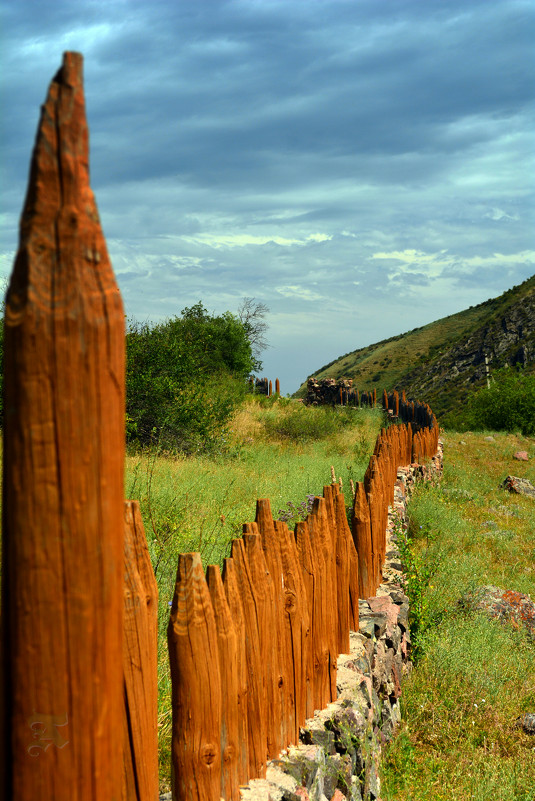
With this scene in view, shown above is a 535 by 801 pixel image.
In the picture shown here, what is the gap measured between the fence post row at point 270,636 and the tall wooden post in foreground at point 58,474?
0.90 m

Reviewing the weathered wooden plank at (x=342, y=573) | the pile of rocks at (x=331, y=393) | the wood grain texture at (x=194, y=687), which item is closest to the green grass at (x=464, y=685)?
the weathered wooden plank at (x=342, y=573)

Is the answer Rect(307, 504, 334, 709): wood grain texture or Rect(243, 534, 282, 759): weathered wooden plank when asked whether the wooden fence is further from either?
Rect(307, 504, 334, 709): wood grain texture

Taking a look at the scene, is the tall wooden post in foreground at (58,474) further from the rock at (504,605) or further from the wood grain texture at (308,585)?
the rock at (504,605)

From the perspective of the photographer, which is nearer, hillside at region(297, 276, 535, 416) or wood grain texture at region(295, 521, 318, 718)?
wood grain texture at region(295, 521, 318, 718)

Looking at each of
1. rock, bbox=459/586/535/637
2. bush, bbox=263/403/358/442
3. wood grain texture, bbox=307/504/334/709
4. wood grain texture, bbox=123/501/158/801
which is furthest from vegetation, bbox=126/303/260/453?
wood grain texture, bbox=123/501/158/801

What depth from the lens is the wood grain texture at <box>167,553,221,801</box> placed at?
74.4 inches

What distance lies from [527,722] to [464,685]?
0.44 m

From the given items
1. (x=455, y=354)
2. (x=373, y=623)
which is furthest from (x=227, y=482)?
(x=455, y=354)

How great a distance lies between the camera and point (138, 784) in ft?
5.51

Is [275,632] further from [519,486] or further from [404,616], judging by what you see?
[519,486]

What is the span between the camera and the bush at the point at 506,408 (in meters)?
19.8

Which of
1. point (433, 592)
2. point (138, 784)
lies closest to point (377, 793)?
point (138, 784)

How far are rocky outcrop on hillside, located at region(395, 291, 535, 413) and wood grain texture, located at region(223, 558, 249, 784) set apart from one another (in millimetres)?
44763

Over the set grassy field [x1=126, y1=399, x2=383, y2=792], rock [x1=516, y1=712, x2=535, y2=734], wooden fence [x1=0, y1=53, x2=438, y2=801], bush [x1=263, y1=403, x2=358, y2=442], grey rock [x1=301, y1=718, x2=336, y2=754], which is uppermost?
wooden fence [x1=0, y1=53, x2=438, y2=801]
